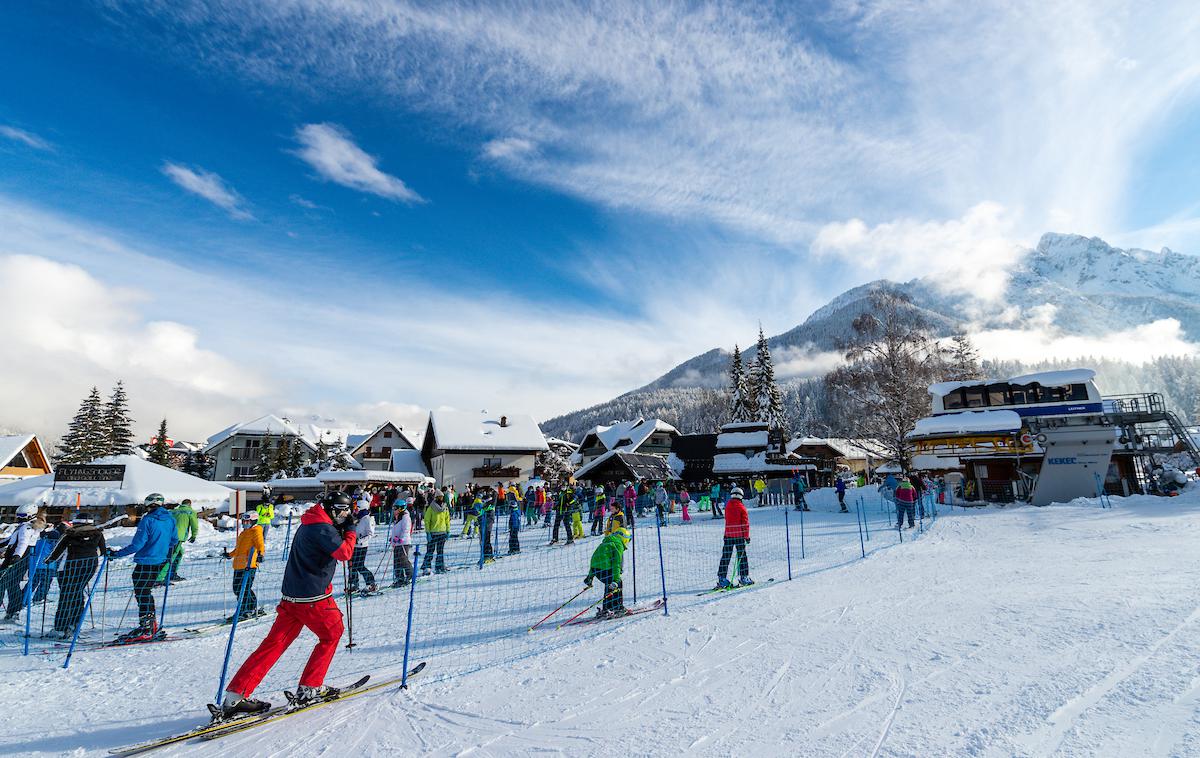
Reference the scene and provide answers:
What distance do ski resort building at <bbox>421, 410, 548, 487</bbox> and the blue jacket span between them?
37.4m

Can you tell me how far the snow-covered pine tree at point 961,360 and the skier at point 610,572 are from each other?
99.8ft

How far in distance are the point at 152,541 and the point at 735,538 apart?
28.3 ft

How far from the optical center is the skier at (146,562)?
7.55 m

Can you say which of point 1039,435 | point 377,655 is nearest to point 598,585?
point 377,655

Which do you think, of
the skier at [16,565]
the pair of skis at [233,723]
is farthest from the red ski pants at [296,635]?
the skier at [16,565]

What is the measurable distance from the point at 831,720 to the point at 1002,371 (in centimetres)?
18739

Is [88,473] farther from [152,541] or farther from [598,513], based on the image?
[152,541]

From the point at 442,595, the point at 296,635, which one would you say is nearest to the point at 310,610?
the point at 296,635

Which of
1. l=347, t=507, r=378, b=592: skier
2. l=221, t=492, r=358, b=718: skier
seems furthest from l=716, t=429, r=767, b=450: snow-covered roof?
l=221, t=492, r=358, b=718: skier

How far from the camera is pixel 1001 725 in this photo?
3.73 m

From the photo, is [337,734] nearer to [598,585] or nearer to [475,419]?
[598,585]

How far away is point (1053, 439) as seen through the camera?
81.6 feet

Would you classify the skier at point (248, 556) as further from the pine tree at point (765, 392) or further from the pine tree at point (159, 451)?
the pine tree at point (159, 451)

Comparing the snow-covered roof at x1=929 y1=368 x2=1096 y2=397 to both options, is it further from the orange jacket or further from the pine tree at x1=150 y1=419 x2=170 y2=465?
the pine tree at x1=150 y1=419 x2=170 y2=465
